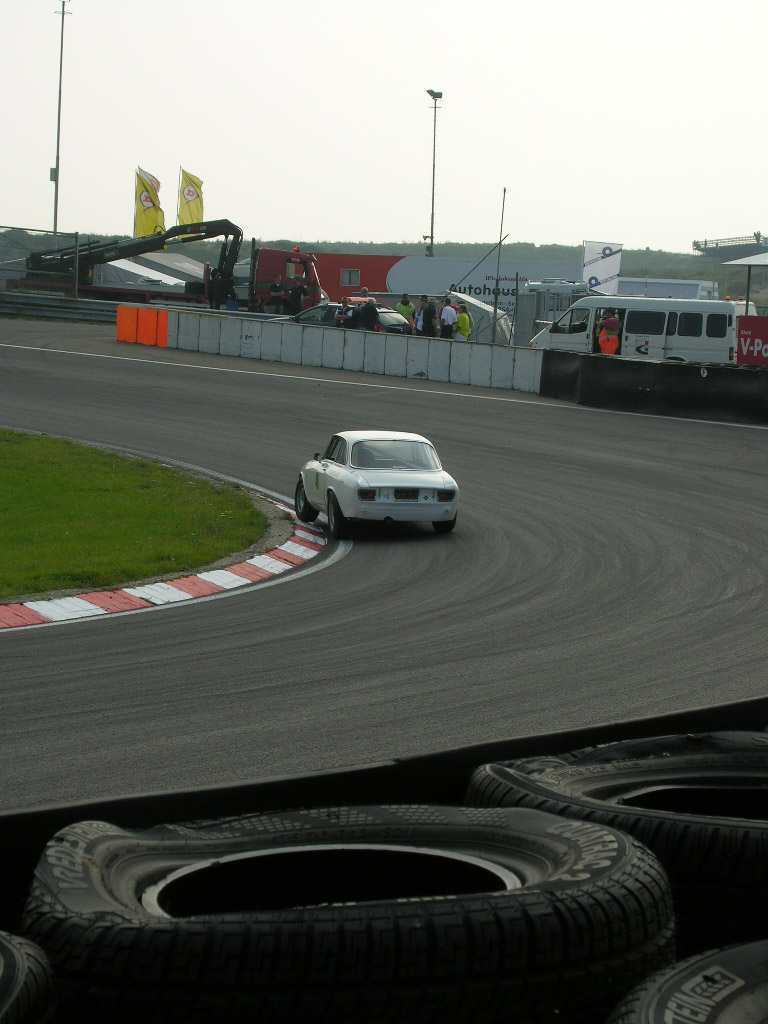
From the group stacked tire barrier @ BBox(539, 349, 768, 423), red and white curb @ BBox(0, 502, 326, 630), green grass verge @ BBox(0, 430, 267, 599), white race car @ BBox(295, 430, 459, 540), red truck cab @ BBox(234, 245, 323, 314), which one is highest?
red truck cab @ BBox(234, 245, 323, 314)

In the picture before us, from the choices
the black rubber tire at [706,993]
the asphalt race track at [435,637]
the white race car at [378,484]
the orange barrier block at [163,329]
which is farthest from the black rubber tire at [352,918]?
the orange barrier block at [163,329]

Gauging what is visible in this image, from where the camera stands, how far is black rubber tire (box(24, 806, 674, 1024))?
241 centimetres

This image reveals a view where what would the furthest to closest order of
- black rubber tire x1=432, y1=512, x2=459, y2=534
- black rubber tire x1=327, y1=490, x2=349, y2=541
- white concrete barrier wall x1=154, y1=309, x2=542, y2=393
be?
white concrete barrier wall x1=154, y1=309, x2=542, y2=393 < black rubber tire x1=432, y1=512, x2=459, y2=534 < black rubber tire x1=327, y1=490, x2=349, y2=541

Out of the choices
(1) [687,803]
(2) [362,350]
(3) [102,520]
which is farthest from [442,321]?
(1) [687,803]

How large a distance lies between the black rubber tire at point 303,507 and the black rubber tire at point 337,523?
0.85 metres

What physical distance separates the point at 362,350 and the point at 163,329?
22.2 ft

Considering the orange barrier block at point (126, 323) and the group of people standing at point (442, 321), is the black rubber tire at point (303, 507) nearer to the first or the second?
the group of people standing at point (442, 321)

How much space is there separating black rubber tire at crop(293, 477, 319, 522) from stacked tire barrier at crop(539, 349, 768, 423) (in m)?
11.2

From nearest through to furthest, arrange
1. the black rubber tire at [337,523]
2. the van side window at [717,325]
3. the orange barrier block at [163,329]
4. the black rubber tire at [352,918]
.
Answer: the black rubber tire at [352,918]
the black rubber tire at [337,523]
the van side window at [717,325]
the orange barrier block at [163,329]

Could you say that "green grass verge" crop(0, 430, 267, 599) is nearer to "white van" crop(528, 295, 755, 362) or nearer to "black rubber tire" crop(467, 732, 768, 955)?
"black rubber tire" crop(467, 732, 768, 955)

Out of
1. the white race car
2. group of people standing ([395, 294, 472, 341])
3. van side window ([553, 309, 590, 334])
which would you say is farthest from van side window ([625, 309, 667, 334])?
the white race car

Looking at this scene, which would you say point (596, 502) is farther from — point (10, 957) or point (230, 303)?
point (230, 303)

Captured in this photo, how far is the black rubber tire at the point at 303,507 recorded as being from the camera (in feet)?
50.0

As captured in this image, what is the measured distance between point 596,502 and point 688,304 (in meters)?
13.2
